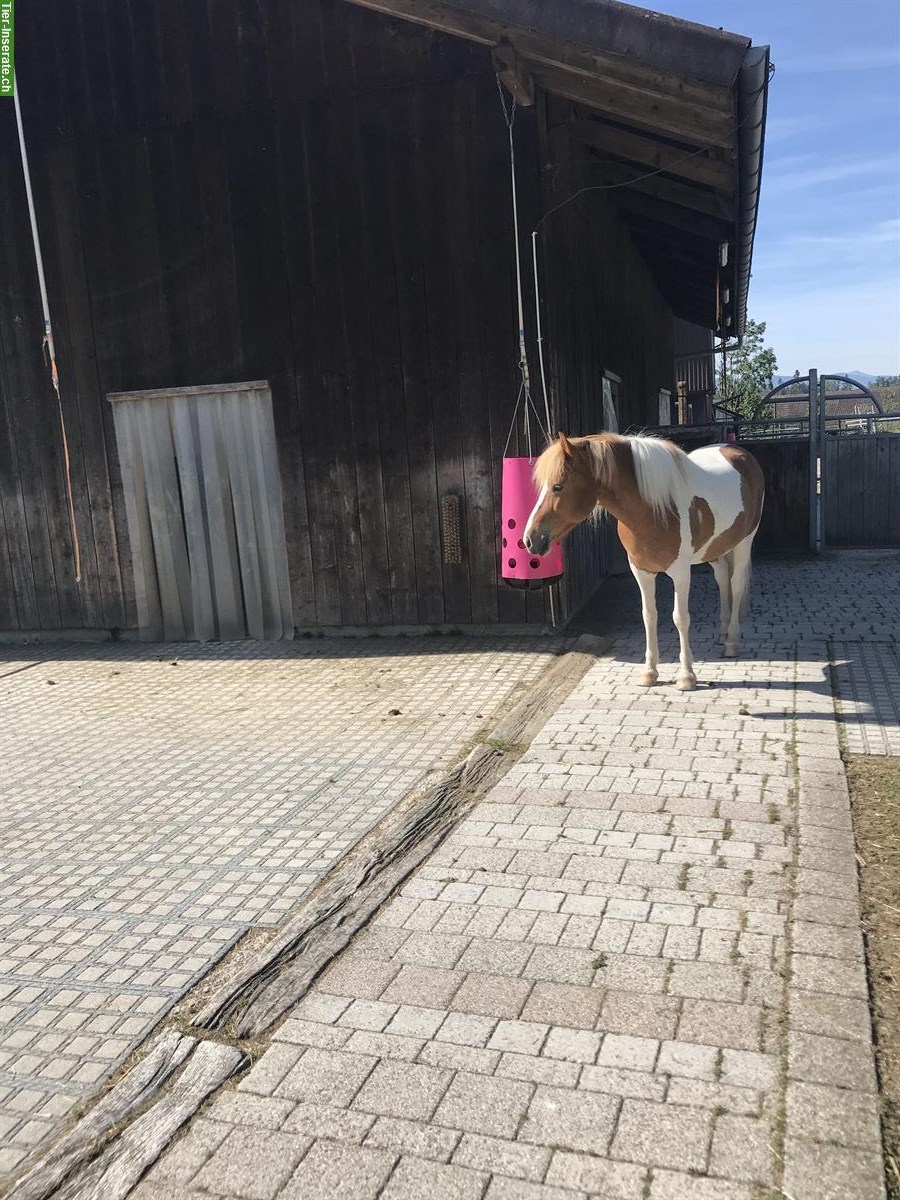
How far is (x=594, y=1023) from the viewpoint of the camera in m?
2.77

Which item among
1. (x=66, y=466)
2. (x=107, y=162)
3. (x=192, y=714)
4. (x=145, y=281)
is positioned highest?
(x=107, y=162)

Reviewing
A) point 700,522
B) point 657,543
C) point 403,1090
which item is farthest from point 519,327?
point 403,1090

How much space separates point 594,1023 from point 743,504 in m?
4.99

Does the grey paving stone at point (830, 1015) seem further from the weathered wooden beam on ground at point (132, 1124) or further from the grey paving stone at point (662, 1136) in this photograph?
the weathered wooden beam on ground at point (132, 1124)

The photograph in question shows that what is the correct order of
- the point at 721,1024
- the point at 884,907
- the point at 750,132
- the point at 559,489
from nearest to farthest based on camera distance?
the point at 721,1024, the point at 884,907, the point at 559,489, the point at 750,132

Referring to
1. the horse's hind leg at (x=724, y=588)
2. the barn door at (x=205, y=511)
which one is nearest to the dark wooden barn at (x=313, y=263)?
the barn door at (x=205, y=511)

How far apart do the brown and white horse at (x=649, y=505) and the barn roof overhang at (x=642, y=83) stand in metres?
2.20

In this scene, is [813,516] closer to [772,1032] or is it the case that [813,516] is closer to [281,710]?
[281,710]

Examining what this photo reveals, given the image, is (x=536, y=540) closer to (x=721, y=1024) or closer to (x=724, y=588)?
(x=724, y=588)

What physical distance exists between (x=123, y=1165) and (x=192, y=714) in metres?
4.49

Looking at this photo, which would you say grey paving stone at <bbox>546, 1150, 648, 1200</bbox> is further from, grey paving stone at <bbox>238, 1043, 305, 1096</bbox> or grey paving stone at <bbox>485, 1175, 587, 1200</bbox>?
grey paving stone at <bbox>238, 1043, 305, 1096</bbox>

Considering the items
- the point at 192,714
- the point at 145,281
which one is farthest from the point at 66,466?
the point at 192,714

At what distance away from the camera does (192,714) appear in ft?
21.9

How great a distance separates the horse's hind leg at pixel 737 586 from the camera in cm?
713
